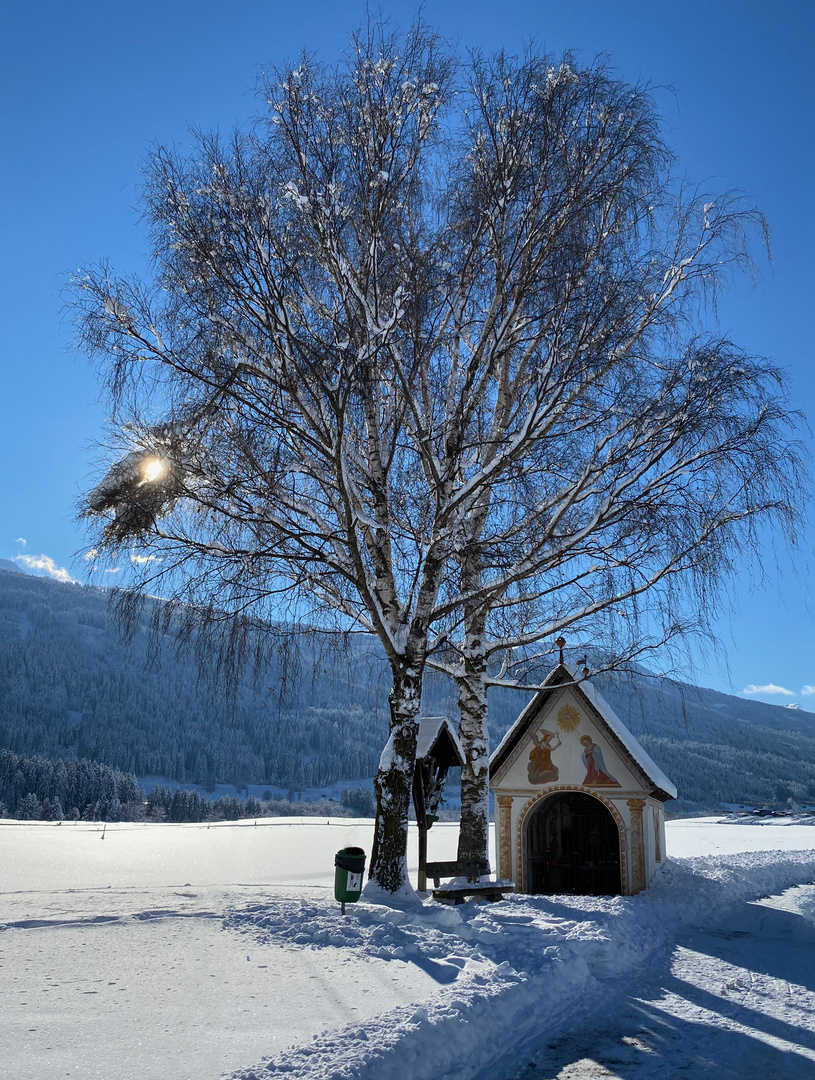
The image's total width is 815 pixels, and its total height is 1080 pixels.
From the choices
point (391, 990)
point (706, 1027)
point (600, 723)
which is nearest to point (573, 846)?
point (600, 723)

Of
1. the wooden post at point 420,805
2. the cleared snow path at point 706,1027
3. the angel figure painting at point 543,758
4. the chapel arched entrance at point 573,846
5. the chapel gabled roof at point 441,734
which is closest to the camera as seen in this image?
the cleared snow path at point 706,1027

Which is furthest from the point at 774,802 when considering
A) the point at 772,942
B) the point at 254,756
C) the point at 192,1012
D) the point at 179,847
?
the point at 192,1012

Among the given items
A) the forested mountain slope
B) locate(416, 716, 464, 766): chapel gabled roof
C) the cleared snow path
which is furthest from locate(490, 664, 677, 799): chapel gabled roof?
the forested mountain slope

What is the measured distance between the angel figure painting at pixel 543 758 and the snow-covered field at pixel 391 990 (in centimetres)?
315

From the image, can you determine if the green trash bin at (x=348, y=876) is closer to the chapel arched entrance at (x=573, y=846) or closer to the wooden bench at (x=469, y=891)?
the wooden bench at (x=469, y=891)

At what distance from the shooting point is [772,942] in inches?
477

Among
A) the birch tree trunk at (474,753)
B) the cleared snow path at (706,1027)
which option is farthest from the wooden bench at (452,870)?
the cleared snow path at (706,1027)

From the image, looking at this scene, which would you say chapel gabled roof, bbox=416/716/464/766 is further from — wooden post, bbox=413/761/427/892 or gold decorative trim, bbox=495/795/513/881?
gold decorative trim, bbox=495/795/513/881

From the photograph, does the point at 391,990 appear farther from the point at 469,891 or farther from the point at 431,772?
the point at 431,772

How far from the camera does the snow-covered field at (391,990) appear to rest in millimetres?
5301

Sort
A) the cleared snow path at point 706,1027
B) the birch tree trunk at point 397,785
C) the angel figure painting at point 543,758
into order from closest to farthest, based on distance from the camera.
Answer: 1. the cleared snow path at point 706,1027
2. the birch tree trunk at point 397,785
3. the angel figure painting at point 543,758

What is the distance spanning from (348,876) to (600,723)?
299 inches

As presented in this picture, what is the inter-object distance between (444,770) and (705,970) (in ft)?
18.6

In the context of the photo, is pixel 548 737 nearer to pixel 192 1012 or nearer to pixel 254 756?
pixel 192 1012
